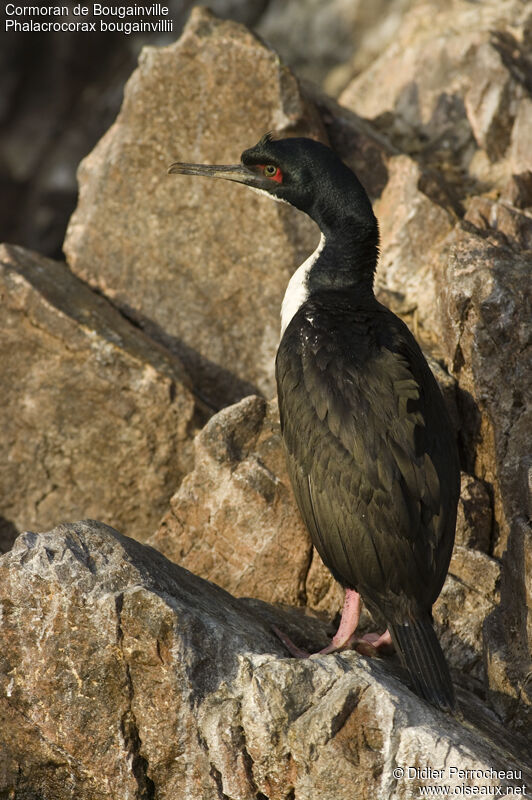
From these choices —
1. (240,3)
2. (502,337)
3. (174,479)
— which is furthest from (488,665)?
(240,3)

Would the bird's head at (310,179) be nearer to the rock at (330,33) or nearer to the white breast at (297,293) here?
the white breast at (297,293)

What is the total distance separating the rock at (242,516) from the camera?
6.26m

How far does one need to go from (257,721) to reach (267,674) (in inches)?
8.3

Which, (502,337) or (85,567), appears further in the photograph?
(502,337)

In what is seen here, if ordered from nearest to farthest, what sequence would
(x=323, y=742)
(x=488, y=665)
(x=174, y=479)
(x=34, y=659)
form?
(x=323, y=742) → (x=34, y=659) → (x=488, y=665) → (x=174, y=479)

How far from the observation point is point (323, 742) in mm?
4125

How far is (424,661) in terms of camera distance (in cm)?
461

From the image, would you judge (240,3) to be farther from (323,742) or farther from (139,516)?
(323,742)

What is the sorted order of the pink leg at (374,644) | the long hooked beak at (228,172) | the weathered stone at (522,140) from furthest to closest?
the weathered stone at (522,140), the long hooked beak at (228,172), the pink leg at (374,644)

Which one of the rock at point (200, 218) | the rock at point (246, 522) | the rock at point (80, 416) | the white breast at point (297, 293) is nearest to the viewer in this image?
the white breast at point (297, 293)

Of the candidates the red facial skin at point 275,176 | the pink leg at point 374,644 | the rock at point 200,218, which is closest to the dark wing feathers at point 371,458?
the pink leg at point 374,644

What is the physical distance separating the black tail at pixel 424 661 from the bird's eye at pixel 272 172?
307 centimetres

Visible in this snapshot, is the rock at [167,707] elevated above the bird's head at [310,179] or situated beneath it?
situated beneath

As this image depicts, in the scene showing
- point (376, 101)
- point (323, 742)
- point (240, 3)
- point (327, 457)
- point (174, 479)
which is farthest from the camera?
point (240, 3)
